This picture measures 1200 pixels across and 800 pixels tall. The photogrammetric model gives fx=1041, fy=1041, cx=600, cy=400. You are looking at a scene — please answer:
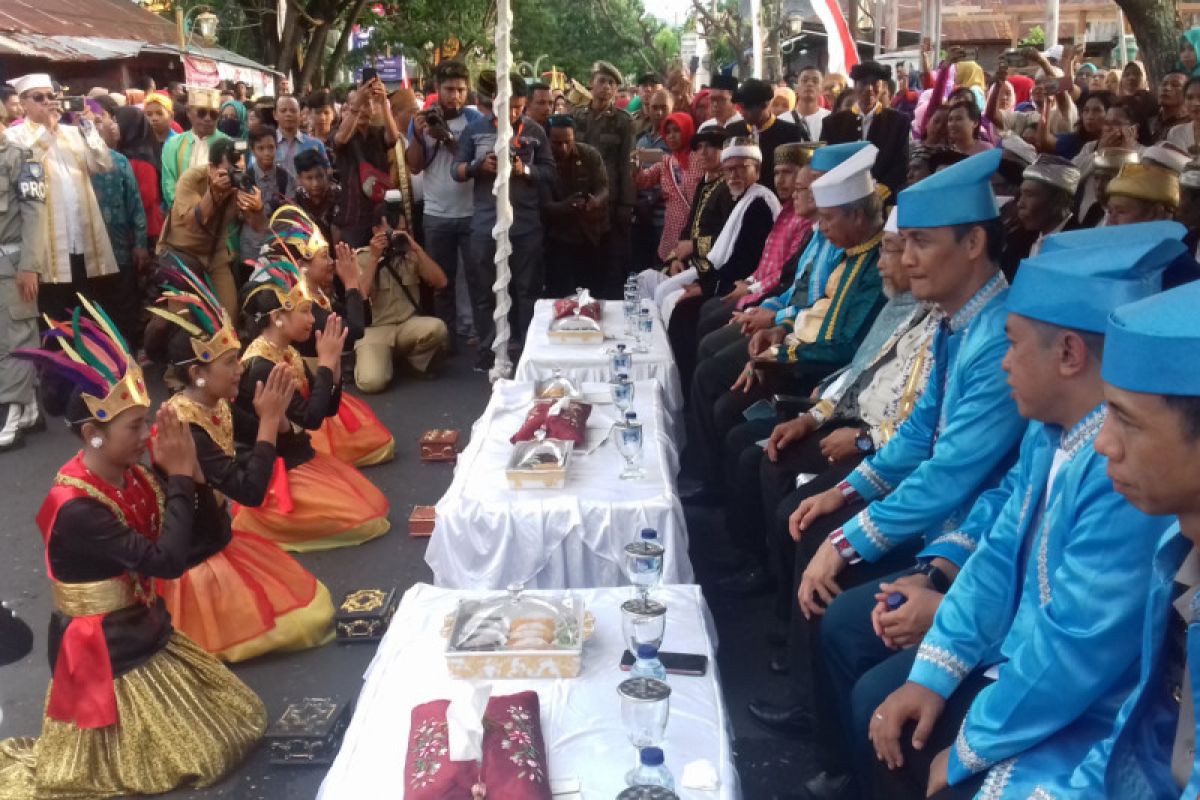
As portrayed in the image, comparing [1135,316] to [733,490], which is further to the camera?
[733,490]

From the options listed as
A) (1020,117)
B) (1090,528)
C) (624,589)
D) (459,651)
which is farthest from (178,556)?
(1020,117)

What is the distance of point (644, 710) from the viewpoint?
202 cm

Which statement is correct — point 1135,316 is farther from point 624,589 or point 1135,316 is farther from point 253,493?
point 253,493

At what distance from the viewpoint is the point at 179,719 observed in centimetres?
305

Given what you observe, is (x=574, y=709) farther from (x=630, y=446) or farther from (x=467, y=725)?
(x=630, y=446)

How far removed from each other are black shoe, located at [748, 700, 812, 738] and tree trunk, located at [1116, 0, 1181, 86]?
522 centimetres

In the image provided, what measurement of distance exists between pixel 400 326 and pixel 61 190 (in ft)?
7.61

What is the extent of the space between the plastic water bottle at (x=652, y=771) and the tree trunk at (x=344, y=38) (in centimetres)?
2191

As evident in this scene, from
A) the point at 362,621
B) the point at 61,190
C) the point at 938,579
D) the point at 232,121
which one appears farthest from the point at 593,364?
the point at 232,121

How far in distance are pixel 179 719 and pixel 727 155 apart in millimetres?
4488

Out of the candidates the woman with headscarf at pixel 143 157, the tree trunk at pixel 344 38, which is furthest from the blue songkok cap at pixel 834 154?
the tree trunk at pixel 344 38

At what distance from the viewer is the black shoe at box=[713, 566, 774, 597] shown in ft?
13.9

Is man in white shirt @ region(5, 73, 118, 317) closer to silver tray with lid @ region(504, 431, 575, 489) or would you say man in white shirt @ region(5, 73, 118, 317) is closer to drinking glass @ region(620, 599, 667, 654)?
silver tray with lid @ region(504, 431, 575, 489)

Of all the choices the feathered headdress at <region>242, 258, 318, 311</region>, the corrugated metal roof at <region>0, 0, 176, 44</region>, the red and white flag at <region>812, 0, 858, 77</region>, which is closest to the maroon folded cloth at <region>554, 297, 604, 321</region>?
the feathered headdress at <region>242, 258, 318, 311</region>
